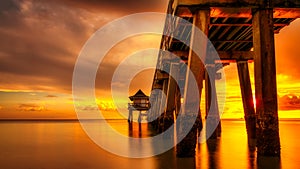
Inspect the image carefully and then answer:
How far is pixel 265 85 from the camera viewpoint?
803 cm

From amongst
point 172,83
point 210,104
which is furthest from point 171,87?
point 210,104

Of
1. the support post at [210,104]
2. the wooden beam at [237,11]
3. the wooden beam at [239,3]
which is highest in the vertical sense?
the wooden beam at [239,3]

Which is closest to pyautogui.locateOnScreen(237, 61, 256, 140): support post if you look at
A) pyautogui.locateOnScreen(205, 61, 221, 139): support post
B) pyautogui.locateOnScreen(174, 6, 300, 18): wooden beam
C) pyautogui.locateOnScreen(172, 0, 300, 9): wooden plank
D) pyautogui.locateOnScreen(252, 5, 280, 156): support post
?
pyautogui.locateOnScreen(205, 61, 221, 139): support post

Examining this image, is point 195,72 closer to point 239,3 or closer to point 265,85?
point 265,85

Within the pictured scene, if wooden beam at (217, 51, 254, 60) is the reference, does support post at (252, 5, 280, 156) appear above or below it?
below

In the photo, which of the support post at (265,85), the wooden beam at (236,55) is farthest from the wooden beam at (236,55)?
the support post at (265,85)

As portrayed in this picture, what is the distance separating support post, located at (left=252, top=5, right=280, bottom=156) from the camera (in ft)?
25.6

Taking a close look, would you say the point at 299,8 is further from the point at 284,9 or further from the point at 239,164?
the point at 239,164

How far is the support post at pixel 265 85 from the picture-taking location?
25.6 feet

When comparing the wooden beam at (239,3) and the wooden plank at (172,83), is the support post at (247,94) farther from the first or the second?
the wooden beam at (239,3)

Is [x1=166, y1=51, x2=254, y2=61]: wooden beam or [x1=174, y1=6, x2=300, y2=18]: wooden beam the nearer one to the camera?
[x1=174, y1=6, x2=300, y2=18]: wooden beam

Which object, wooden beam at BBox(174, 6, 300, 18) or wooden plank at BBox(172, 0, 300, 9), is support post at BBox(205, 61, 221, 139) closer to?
wooden beam at BBox(174, 6, 300, 18)

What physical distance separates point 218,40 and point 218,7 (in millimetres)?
4761

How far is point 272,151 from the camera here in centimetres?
780
